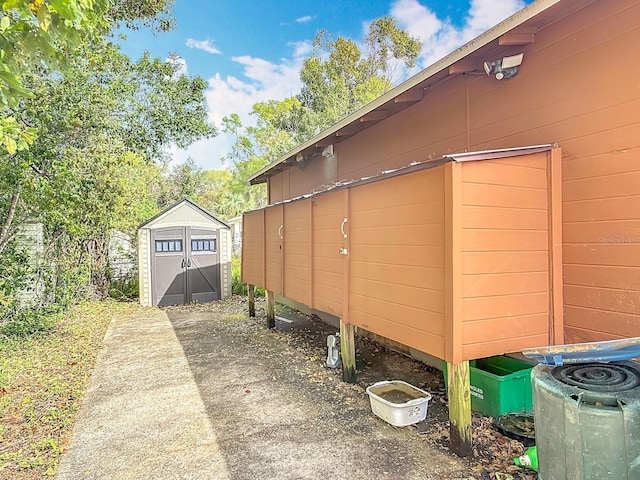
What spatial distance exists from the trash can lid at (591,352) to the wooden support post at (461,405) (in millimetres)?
534

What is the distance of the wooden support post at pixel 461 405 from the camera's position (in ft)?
8.75

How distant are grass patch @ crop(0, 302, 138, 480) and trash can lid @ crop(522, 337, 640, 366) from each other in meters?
3.15

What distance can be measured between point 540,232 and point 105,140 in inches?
293

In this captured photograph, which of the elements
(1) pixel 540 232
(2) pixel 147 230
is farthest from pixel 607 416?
(2) pixel 147 230

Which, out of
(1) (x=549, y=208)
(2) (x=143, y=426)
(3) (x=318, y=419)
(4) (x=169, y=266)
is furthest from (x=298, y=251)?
(4) (x=169, y=266)

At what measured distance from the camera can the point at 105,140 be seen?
24.5 feet

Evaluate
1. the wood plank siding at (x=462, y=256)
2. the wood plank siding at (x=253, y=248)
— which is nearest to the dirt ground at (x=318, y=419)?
the wood plank siding at (x=462, y=256)

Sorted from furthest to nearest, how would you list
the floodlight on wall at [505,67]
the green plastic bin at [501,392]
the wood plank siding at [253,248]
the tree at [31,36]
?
1. the wood plank siding at [253,248]
2. the floodlight on wall at [505,67]
3. the green plastic bin at [501,392]
4. the tree at [31,36]

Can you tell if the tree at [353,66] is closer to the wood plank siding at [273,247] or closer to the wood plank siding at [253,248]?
the wood plank siding at [253,248]

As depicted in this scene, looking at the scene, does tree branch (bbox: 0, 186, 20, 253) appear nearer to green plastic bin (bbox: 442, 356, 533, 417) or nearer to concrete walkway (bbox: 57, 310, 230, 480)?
concrete walkway (bbox: 57, 310, 230, 480)

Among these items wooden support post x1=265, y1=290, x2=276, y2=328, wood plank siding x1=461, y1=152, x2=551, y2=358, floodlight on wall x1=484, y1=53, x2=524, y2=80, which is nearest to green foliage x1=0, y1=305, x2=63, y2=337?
wooden support post x1=265, y1=290, x2=276, y2=328

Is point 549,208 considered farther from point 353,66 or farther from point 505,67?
point 353,66

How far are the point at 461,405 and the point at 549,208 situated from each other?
1550 millimetres

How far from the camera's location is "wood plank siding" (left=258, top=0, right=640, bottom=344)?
2611 mm
